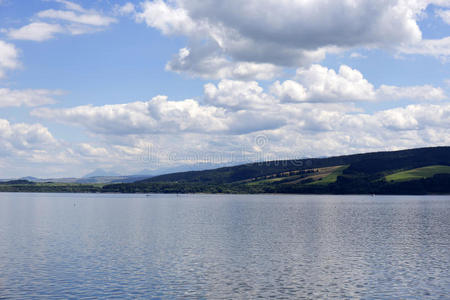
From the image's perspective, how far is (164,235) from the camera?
91.5m

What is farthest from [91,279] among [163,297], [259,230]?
[259,230]

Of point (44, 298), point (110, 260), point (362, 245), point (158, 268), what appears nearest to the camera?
point (44, 298)

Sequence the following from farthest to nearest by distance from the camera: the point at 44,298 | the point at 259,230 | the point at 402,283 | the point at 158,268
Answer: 1. the point at 259,230
2. the point at 158,268
3. the point at 402,283
4. the point at 44,298

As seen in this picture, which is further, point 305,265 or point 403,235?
point 403,235

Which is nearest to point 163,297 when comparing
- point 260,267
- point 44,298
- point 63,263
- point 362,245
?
point 44,298

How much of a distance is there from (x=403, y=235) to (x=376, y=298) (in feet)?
181

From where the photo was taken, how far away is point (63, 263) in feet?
192

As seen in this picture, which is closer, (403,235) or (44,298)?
(44,298)

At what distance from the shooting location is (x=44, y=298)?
41.5 m

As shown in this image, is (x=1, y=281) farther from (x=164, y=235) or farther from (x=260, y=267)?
(x=164, y=235)

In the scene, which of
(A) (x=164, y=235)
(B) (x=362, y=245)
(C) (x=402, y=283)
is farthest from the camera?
(A) (x=164, y=235)

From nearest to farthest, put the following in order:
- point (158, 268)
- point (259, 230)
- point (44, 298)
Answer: point (44, 298) → point (158, 268) → point (259, 230)

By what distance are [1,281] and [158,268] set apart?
58.3 feet

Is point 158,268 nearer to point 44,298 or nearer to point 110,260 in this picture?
point 110,260
